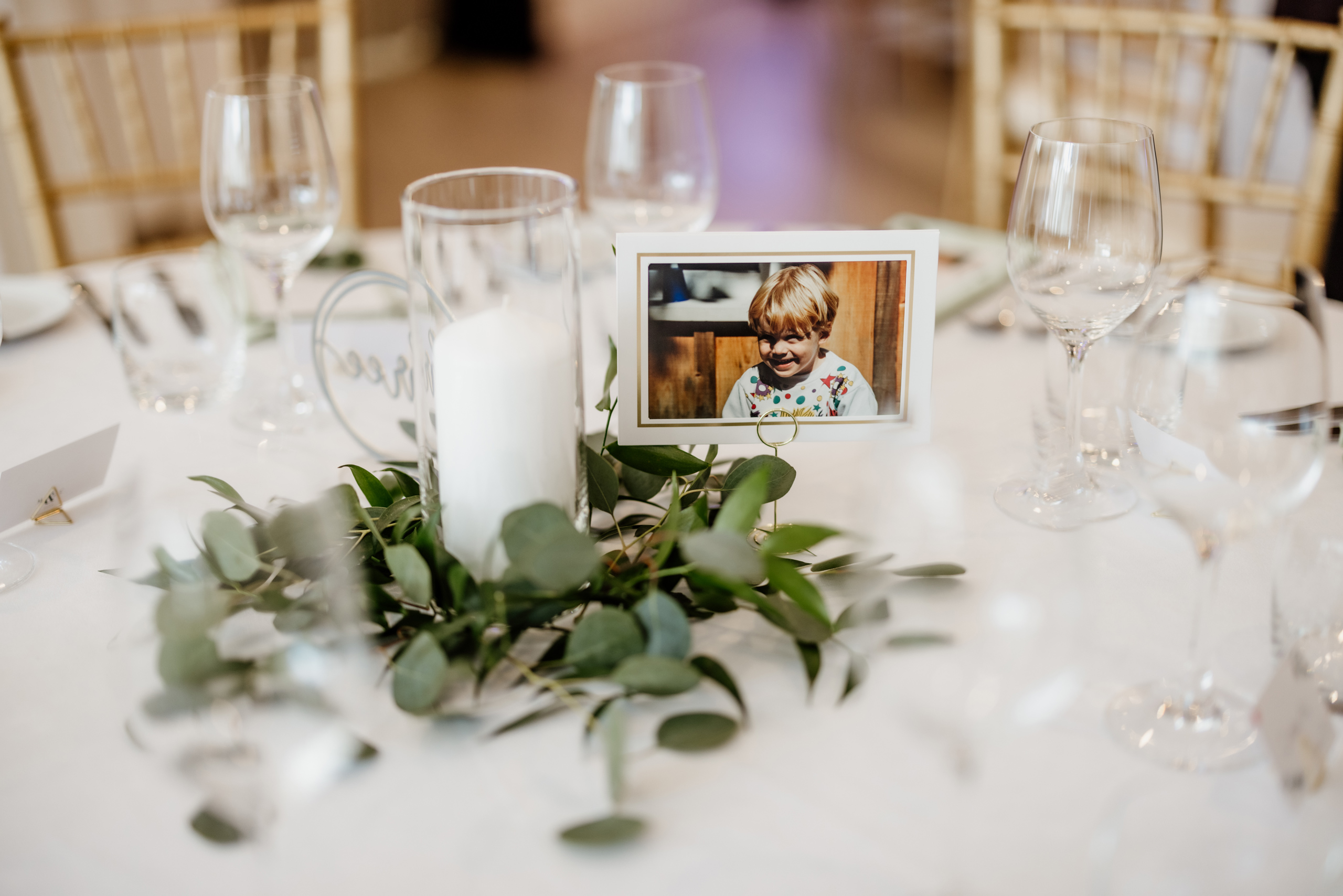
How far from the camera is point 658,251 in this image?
790 mm

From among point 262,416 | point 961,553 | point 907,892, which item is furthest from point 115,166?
point 907,892

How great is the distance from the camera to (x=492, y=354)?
26.5 inches

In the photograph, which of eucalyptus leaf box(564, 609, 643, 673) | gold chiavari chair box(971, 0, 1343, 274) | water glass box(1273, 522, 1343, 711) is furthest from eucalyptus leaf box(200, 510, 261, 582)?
gold chiavari chair box(971, 0, 1343, 274)

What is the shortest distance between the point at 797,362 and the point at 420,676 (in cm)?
38

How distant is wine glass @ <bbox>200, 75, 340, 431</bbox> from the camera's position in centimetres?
103

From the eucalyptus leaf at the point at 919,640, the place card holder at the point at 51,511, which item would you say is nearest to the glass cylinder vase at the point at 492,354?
the eucalyptus leaf at the point at 919,640

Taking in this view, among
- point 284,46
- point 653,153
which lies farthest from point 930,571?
point 284,46

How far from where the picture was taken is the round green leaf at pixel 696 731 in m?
0.59

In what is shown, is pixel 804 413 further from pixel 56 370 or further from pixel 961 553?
pixel 56 370

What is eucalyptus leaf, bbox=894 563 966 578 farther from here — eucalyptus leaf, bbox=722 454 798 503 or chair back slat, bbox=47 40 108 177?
chair back slat, bbox=47 40 108 177

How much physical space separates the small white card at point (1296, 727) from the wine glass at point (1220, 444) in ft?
0.07

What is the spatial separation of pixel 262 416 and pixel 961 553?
0.66 metres

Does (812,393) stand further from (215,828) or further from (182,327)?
(182,327)

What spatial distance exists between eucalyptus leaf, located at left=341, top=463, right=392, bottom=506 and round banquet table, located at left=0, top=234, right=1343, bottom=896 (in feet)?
0.40
